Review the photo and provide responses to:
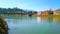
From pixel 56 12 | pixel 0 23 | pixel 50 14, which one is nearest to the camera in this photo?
pixel 0 23

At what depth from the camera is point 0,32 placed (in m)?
10.8

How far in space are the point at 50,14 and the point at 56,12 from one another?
5.45 meters

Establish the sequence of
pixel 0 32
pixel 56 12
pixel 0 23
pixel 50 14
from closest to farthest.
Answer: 1. pixel 0 32
2. pixel 0 23
3. pixel 56 12
4. pixel 50 14

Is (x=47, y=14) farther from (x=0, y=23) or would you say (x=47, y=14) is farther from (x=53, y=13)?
(x=0, y=23)

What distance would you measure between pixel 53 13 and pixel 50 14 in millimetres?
2967

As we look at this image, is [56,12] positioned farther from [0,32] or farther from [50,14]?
[0,32]

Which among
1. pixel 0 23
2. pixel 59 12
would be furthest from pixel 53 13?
pixel 0 23

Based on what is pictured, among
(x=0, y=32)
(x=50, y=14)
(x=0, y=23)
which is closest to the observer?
(x=0, y=32)

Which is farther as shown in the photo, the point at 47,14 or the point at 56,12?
the point at 47,14

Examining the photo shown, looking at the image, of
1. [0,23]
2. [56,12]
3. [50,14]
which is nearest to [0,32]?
[0,23]

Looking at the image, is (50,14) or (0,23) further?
(50,14)

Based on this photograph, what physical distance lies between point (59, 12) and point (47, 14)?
6.06 meters

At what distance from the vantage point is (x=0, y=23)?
12953 mm

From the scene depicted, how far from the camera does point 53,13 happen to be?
180ft
